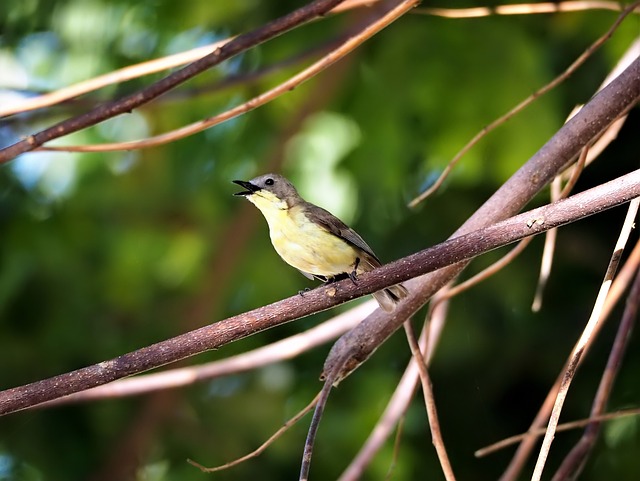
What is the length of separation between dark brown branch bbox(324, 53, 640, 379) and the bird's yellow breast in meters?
1.03

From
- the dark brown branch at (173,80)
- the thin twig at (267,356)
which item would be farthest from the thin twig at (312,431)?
the thin twig at (267,356)

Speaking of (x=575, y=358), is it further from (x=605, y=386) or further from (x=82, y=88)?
(x=82, y=88)

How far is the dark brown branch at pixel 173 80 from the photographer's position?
117 inches

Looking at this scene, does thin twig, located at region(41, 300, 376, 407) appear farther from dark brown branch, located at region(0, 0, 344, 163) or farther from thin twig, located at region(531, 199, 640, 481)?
thin twig, located at region(531, 199, 640, 481)

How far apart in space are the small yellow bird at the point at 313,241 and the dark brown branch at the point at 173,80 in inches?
55.4

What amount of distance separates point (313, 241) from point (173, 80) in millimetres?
1498

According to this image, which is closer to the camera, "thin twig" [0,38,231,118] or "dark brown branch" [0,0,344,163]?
"dark brown branch" [0,0,344,163]

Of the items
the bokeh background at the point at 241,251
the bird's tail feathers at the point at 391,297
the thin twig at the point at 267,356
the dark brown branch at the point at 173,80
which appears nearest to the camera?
the dark brown branch at the point at 173,80

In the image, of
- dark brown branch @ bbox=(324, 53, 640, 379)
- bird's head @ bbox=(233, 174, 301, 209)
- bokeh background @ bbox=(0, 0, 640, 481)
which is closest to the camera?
dark brown branch @ bbox=(324, 53, 640, 379)

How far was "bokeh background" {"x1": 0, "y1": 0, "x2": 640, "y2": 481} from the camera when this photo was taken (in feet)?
20.5

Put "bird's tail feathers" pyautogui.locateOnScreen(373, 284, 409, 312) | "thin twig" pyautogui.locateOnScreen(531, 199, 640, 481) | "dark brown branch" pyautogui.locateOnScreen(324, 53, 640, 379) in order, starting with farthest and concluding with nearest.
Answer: "bird's tail feathers" pyautogui.locateOnScreen(373, 284, 409, 312)
"dark brown branch" pyautogui.locateOnScreen(324, 53, 640, 379)
"thin twig" pyautogui.locateOnScreen(531, 199, 640, 481)

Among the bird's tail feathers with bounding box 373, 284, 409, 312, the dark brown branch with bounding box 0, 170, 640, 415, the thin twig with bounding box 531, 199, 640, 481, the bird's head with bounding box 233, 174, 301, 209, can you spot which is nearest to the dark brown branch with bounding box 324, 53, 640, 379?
the bird's tail feathers with bounding box 373, 284, 409, 312

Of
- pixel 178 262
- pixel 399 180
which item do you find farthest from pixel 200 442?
pixel 399 180

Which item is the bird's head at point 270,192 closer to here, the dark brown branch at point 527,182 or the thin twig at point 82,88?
the thin twig at point 82,88
